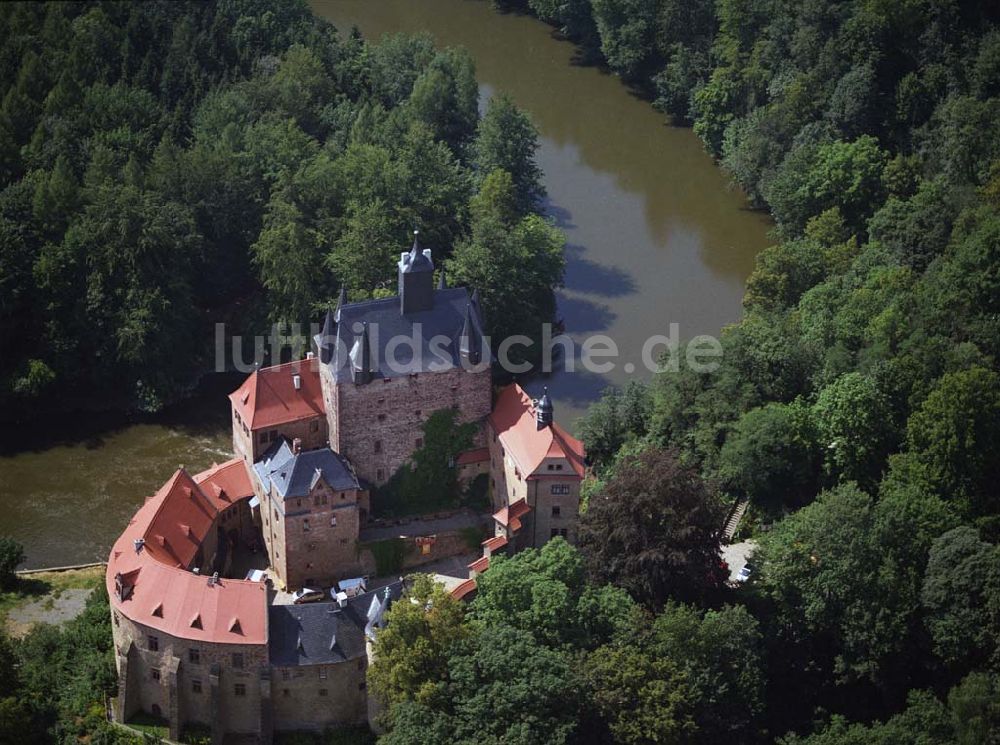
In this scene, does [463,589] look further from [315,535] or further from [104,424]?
[104,424]

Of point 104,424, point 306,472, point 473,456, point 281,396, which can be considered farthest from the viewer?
point 104,424

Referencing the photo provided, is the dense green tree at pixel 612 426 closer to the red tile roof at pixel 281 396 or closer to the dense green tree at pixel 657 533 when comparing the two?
the dense green tree at pixel 657 533

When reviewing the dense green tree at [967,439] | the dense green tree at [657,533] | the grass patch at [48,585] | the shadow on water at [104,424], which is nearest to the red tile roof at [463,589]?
the dense green tree at [657,533]

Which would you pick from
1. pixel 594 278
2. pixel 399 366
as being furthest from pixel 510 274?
pixel 399 366

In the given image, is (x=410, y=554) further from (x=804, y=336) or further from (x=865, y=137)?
(x=865, y=137)

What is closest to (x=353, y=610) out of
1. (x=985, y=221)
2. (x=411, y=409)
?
(x=411, y=409)

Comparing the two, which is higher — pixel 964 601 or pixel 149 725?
pixel 964 601
